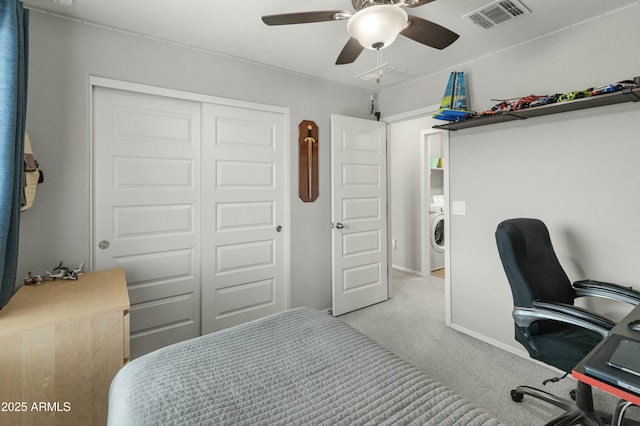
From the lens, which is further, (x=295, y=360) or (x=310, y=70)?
(x=310, y=70)

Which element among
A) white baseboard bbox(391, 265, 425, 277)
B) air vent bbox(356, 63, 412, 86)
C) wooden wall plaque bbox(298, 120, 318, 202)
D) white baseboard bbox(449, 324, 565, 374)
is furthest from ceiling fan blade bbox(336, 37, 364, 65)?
white baseboard bbox(391, 265, 425, 277)

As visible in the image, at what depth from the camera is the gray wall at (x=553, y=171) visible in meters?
1.98

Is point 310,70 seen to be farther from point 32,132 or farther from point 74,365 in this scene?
point 74,365

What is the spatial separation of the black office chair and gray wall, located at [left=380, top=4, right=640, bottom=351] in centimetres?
41

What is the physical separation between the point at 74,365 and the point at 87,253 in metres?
0.98

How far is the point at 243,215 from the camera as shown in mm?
2797

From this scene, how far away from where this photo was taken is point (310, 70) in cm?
298

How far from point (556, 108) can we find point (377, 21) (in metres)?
1.53

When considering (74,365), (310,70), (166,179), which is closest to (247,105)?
(310,70)

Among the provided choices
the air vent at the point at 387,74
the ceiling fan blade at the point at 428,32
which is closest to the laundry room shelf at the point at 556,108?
the air vent at the point at 387,74

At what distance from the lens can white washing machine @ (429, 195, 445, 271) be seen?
480 centimetres

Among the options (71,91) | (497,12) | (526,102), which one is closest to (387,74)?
(497,12)

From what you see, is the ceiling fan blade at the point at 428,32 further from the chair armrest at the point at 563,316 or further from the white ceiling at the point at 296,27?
the chair armrest at the point at 563,316

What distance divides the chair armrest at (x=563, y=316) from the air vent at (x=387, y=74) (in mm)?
2286
